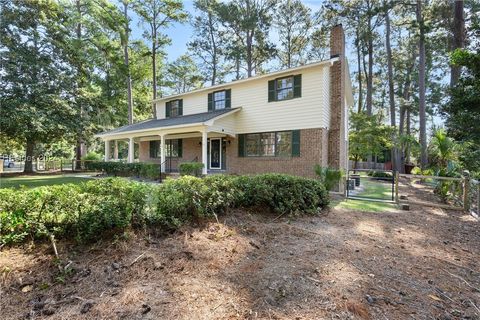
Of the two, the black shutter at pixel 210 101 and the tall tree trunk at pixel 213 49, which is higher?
the tall tree trunk at pixel 213 49

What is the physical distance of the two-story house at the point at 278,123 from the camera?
12.1 metres

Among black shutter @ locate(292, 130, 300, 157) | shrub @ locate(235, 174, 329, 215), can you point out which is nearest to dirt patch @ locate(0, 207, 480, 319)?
shrub @ locate(235, 174, 329, 215)

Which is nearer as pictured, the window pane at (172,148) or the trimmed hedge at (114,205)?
the trimmed hedge at (114,205)

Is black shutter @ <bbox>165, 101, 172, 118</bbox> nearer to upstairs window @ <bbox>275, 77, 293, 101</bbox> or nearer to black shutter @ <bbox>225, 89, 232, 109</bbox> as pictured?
black shutter @ <bbox>225, 89, 232, 109</bbox>

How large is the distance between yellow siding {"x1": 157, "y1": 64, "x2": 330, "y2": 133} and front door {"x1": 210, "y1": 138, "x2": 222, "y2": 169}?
5.95 feet

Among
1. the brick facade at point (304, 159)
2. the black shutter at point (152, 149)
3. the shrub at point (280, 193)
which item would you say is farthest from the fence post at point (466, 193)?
the black shutter at point (152, 149)

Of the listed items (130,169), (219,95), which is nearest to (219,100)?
(219,95)

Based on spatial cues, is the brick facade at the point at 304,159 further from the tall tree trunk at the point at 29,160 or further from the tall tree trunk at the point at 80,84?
the tall tree trunk at the point at 29,160

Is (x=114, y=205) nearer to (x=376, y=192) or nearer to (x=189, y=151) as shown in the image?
(x=376, y=192)

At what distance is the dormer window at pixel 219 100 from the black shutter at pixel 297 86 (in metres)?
4.11

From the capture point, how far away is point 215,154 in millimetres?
16031

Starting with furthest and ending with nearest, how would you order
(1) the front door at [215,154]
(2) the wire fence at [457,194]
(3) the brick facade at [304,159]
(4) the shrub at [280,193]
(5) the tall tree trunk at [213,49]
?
(5) the tall tree trunk at [213,49] → (1) the front door at [215,154] → (3) the brick facade at [304,159] → (2) the wire fence at [457,194] → (4) the shrub at [280,193]

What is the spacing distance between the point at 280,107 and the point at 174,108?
833 cm

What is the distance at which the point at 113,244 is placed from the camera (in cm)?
341
